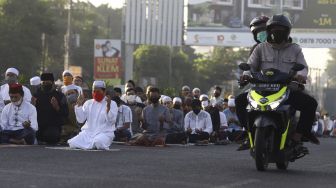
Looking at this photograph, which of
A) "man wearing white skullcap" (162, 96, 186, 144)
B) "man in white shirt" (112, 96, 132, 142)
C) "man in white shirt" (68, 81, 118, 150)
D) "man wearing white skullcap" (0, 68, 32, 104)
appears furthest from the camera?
"man wearing white skullcap" (162, 96, 186, 144)

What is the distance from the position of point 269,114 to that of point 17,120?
7801 mm

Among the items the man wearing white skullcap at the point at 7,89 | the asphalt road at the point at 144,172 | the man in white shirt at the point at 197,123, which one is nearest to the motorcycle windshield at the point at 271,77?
the asphalt road at the point at 144,172

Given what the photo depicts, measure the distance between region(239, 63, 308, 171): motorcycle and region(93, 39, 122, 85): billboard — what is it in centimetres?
4011

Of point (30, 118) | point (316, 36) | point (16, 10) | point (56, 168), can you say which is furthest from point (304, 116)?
point (16, 10)

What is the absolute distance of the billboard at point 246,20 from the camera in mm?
49562

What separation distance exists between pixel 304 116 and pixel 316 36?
126 ft

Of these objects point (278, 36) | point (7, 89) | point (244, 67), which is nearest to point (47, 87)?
point (7, 89)

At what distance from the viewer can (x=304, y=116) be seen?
11859mm

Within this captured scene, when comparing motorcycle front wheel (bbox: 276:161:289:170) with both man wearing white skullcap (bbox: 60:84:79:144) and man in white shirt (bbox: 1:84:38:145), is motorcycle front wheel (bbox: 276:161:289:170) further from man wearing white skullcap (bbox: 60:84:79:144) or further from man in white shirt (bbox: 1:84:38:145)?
man wearing white skullcap (bbox: 60:84:79:144)

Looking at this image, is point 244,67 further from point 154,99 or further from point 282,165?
point 154,99

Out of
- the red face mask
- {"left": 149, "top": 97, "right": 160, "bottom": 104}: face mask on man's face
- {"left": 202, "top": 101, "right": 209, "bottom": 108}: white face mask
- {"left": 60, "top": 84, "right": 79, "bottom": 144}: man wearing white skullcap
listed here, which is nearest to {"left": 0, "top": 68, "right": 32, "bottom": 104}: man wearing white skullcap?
{"left": 60, "top": 84, "right": 79, "bottom": 144}: man wearing white skullcap

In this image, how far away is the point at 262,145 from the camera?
11250 millimetres

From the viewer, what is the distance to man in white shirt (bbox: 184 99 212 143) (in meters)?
23.7

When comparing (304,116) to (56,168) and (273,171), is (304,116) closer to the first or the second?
(273,171)
